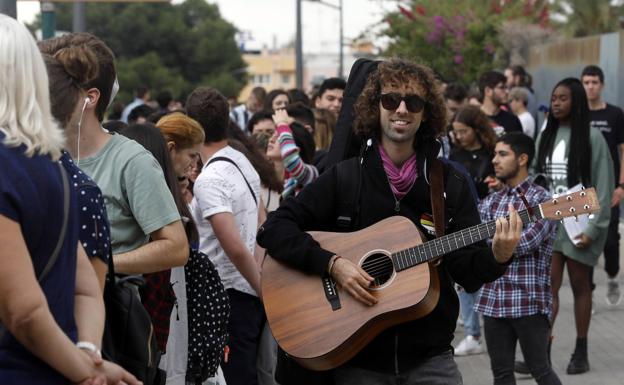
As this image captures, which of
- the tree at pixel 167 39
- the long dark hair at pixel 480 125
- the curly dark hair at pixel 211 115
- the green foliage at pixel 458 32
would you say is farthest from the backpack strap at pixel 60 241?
the tree at pixel 167 39

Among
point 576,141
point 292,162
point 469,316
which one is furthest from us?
point 469,316

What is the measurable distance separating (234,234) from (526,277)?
1817 millimetres

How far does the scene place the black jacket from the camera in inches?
188

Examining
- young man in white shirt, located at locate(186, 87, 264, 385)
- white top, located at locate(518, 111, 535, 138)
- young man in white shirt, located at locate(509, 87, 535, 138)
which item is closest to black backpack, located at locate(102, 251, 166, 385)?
young man in white shirt, located at locate(186, 87, 264, 385)

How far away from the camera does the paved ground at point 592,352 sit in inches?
335

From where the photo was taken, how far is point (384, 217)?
4.91 meters

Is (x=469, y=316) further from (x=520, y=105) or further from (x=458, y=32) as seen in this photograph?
(x=458, y=32)

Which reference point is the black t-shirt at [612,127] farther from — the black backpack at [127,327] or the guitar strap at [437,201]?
the black backpack at [127,327]

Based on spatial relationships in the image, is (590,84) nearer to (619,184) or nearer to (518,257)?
(619,184)

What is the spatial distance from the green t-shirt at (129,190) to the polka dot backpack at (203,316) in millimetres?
745

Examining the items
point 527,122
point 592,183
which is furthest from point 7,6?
point 527,122

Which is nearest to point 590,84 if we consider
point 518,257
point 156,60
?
point 518,257

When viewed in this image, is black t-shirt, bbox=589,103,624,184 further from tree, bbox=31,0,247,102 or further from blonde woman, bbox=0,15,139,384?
tree, bbox=31,0,247,102

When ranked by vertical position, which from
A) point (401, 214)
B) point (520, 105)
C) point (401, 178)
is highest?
point (401, 178)
